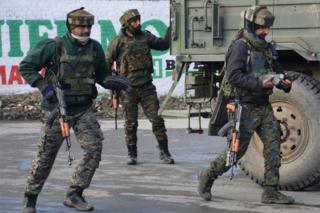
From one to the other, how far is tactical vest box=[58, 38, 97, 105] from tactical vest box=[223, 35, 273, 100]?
4.13 feet

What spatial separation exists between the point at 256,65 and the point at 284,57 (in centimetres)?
138

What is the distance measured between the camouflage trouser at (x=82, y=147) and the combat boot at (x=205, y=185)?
111cm

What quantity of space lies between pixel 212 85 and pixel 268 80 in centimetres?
216

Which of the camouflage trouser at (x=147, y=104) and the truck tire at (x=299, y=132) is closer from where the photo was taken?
the truck tire at (x=299, y=132)

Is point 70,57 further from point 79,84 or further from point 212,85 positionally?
point 212,85

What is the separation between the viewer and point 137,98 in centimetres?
1025

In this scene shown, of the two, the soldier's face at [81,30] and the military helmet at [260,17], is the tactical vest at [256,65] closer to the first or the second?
the military helmet at [260,17]

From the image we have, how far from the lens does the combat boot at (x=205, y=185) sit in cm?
764

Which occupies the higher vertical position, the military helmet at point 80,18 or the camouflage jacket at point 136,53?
the military helmet at point 80,18

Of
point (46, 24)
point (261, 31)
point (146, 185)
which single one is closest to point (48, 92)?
point (261, 31)

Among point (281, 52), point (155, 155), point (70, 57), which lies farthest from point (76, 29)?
point (155, 155)

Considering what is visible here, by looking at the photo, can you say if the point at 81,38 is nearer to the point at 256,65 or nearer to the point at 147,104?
the point at 256,65

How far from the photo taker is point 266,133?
7469mm

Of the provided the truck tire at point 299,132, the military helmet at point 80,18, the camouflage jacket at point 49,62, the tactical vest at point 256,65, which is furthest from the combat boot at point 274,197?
the military helmet at point 80,18
